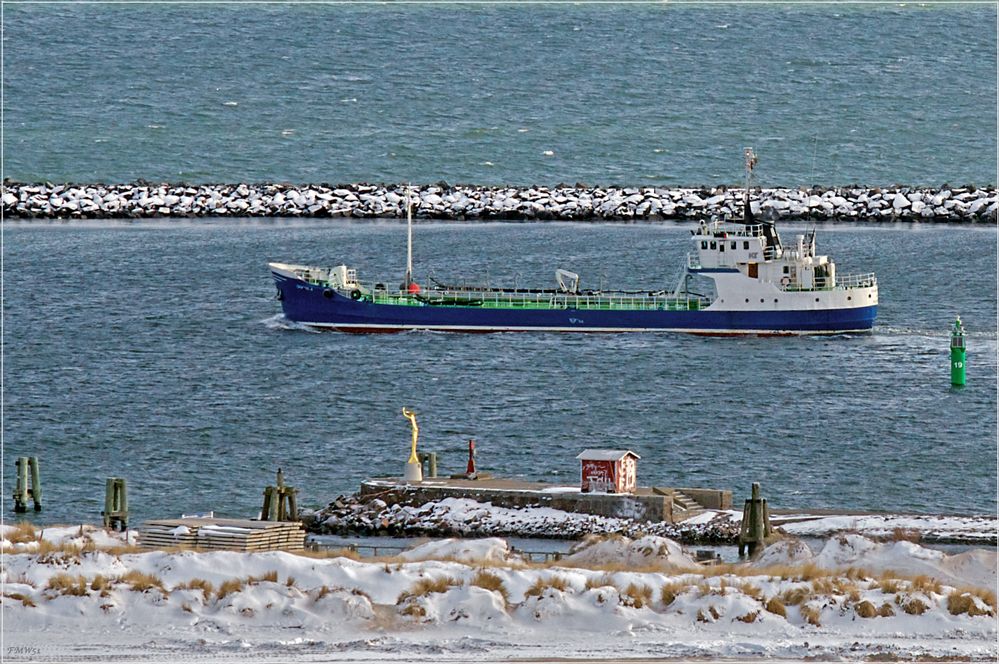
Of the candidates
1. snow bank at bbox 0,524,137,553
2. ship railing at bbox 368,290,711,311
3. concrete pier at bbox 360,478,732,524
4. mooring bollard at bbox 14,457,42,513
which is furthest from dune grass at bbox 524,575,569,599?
ship railing at bbox 368,290,711,311

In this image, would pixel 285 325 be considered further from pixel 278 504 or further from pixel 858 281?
pixel 278 504

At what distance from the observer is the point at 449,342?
63719 mm

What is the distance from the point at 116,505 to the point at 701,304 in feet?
105

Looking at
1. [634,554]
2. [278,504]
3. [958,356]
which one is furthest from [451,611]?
[958,356]

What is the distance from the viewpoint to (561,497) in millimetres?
35875

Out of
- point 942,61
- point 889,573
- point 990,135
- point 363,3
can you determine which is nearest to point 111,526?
point 889,573

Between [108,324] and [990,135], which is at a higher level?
[990,135]

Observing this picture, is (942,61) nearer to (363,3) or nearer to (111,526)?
(363,3)

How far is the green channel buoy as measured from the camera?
172ft

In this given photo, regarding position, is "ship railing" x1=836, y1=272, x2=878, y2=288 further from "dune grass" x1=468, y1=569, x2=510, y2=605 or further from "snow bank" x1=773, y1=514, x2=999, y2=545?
"dune grass" x1=468, y1=569, x2=510, y2=605

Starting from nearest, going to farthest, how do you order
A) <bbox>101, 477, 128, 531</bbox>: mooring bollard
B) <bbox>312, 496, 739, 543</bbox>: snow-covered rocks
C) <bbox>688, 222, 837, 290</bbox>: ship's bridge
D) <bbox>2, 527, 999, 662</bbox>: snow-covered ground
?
<bbox>2, 527, 999, 662</bbox>: snow-covered ground < <bbox>312, 496, 739, 543</bbox>: snow-covered rocks < <bbox>101, 477, 128, 531</bbox>: mooring bollard < <bbox>688, 222, 837, 290</bbox>: ship's bridge

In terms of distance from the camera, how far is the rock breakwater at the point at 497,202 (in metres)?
91.8

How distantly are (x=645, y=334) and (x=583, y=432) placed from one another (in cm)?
1739

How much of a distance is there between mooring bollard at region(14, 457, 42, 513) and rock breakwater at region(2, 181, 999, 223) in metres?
52.1
